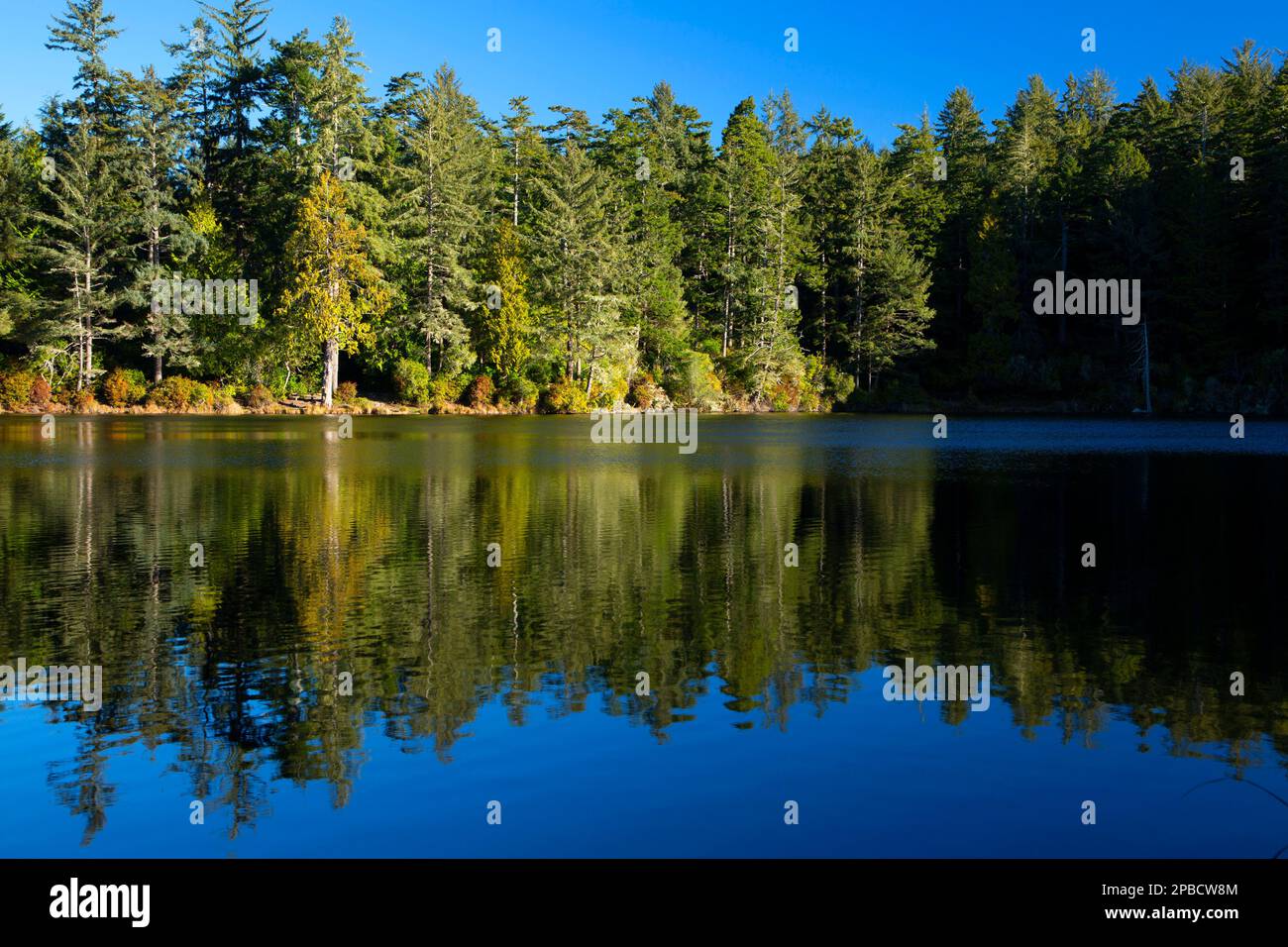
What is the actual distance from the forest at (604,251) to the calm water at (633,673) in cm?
5085

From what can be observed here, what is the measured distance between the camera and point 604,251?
8638 centimetres

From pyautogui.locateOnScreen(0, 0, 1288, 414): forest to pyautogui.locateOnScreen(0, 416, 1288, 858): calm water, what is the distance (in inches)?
2002

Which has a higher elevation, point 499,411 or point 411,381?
point 411,381

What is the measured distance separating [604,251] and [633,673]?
75847 millimetres

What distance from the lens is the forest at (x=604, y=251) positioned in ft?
251

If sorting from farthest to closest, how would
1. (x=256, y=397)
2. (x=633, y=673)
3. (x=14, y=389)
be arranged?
(x=256, y=397), (x=14, y=389), (x=633, y=673)

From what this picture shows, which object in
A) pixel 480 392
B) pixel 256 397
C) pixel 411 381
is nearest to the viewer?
pixel 256 397

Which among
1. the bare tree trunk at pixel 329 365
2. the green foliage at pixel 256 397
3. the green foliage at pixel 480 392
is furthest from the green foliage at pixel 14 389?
the green foliage at pixel 480 392

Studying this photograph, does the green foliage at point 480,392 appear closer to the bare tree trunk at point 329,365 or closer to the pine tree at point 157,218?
the bare tree trunk at point 329,365

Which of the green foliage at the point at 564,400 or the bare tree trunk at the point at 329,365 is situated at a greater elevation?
the bare tree trunk at the point at 329,365

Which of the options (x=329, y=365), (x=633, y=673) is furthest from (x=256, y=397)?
(x=633, y=673)

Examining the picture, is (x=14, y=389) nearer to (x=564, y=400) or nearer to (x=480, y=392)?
(x=480, y=392)

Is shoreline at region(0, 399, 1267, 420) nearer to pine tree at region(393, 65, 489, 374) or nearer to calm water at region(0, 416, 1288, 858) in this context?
pine tree at region(393, 65, 489, 374)

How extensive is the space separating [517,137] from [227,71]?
25537 mm
